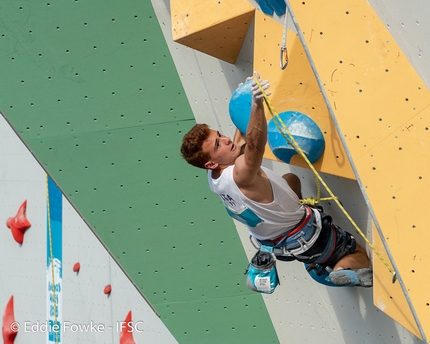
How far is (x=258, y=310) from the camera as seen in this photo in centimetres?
399

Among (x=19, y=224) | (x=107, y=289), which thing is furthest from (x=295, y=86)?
(x=19, y=224)

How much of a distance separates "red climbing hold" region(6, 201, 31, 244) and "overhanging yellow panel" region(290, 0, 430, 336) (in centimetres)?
318

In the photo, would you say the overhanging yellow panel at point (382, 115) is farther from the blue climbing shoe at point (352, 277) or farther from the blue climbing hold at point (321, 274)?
the blue climbing hold at point (321, 274)

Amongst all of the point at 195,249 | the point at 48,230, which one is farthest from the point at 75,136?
the point at 48,230

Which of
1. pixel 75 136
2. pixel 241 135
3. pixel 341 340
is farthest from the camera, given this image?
pixel 75 136

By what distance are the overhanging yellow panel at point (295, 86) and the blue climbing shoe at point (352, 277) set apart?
39cm

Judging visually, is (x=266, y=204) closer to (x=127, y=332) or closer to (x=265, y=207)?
(x=265, y=207)

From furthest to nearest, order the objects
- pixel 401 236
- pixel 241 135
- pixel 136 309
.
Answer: pixel 136 309 < pixel 241 135 < pixel 401 236

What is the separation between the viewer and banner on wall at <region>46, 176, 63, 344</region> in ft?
15.5

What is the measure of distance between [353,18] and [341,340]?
169 centimetres

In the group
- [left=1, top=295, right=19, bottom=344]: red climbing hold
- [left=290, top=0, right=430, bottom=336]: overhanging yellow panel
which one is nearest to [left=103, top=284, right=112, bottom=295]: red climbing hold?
[left=1, top=295, right=19, bottom=344]: red climbing hold

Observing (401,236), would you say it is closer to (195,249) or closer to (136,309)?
(195,249)

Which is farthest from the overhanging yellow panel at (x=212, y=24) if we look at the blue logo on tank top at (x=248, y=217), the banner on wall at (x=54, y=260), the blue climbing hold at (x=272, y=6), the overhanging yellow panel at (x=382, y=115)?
the banner on wall at (x=54, y=260)

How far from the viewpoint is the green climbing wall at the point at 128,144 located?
3578 millimetres
